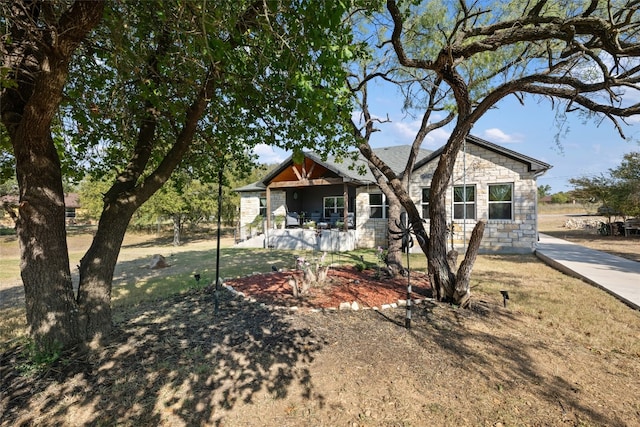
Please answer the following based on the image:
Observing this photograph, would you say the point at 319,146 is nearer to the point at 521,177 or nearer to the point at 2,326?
the point at 2,326

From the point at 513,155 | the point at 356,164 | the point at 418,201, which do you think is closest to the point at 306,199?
the point at 356,164

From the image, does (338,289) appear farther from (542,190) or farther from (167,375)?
(542,190)

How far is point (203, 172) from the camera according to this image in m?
6.77

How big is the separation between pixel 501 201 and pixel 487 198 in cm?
58

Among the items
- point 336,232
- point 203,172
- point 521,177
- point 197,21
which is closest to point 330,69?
point 197,21

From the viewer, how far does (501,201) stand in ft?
43.9

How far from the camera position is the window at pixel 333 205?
1888cm

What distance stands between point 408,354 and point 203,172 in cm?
559

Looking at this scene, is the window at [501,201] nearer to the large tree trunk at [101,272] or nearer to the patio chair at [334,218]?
the patio chair at [334,218]

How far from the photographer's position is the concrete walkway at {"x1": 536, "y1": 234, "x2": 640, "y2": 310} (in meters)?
6.28

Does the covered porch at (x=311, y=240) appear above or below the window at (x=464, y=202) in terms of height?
below

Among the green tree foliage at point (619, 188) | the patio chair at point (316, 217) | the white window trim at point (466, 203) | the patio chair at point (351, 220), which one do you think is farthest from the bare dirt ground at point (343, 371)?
the green tree foliage at point (619, 188)

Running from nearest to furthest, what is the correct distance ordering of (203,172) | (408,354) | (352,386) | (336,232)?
1. (352,386)
2. (408,354)
3. (203,172)
4. (336,232)

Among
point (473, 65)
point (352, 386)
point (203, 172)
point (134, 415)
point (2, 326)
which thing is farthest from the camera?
point (473, 65)
